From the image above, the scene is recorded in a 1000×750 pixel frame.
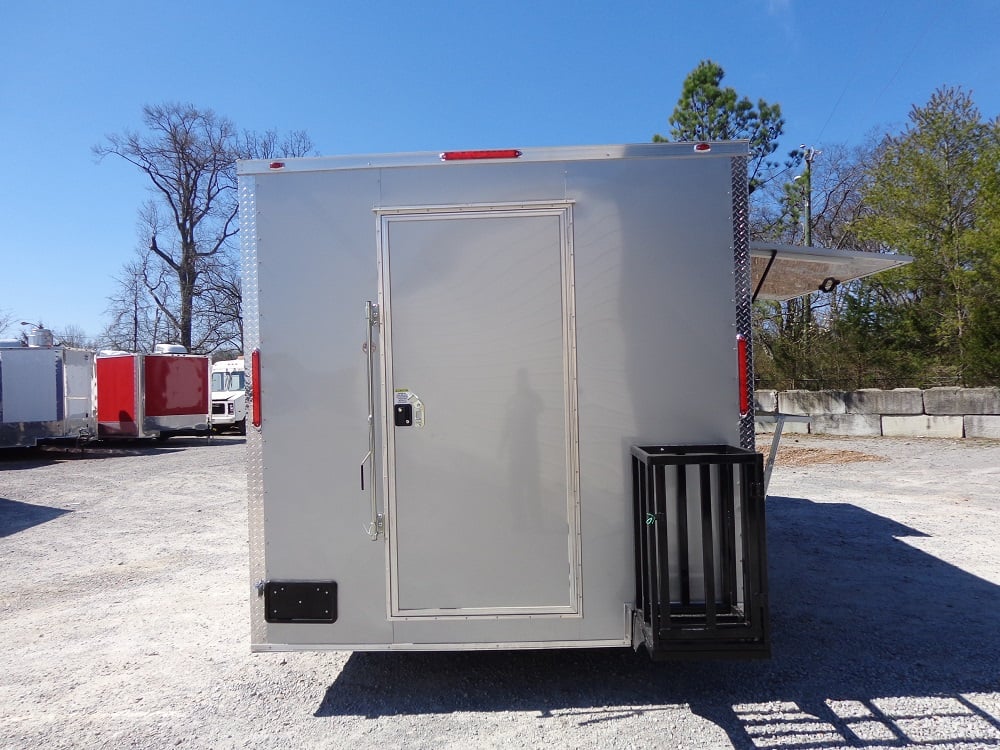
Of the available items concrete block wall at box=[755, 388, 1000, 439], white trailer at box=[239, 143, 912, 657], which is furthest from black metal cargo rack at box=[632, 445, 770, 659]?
concrete block wall at box=[755, 388, 1000, 439]

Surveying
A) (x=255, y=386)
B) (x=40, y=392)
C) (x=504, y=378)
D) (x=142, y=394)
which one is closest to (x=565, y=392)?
(x=504, y=378)

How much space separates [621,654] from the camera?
3785 mm

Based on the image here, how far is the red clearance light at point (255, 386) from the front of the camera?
3.18 metres

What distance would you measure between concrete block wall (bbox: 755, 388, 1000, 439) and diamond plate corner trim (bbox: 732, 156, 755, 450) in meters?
Result: 9.93

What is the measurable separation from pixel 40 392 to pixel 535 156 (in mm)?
→ 16044

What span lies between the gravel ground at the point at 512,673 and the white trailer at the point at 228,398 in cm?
1405

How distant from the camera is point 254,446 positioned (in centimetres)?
322

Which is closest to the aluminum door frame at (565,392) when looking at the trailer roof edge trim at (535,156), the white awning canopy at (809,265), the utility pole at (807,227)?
the trailer roof edge trim at (535,156)

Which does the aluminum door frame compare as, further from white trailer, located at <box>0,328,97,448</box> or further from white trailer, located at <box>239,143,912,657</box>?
white trailer, located at <box>0,328,97,448</box>

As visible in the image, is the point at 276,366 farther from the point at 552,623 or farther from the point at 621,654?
the point at 621,654

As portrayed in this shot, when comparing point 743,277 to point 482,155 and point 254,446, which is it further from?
point 254,446

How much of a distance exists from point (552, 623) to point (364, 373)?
1.49 meters

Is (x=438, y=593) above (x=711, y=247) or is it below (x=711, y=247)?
below

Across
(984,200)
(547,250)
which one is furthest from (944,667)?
(984,200)
